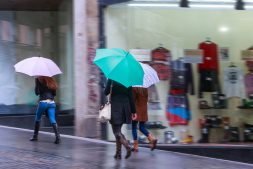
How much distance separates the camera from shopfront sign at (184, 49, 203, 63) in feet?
38.4

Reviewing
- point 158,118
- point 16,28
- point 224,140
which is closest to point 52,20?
point 16,28

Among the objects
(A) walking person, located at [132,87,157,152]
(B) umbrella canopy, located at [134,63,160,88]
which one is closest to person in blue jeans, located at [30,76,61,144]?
(A) walking person, located at [132,87,157,152]

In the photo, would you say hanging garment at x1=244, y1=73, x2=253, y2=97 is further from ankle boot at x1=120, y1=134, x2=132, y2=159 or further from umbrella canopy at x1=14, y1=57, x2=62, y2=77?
umbrella canopy at x1=14, y1=57, x2=62, y2=77

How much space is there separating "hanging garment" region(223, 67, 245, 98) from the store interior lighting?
4.56ft

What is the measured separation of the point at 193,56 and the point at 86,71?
246 centimetres

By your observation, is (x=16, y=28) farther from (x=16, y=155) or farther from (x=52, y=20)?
(x=16, y=155)

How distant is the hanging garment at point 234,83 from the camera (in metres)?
11.7

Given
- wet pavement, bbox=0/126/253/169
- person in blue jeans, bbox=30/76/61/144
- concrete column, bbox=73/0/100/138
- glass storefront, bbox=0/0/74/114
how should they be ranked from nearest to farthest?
wet pavement, bbox=0/126/253/169
person in blue jeans, bbox=30/76/61/144
concrete column, bbox=73/0/100/138
glass storefront, bbox=0/0/74/114

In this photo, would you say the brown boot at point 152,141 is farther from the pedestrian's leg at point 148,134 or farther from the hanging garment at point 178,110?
the hanging garment at point 178,110

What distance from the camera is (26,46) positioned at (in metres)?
15.5

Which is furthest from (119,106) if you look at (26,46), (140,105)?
(26,46)

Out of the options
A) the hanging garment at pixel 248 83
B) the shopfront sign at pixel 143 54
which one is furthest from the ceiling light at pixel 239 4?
the shopfront sign at pixel 143 54

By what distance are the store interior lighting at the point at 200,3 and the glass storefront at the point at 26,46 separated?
3971 millimetres

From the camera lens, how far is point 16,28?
50.9ft
